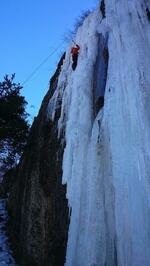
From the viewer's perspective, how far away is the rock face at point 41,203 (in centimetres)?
539

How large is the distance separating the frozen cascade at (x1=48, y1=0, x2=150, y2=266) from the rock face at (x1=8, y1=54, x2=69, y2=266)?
0.80 m

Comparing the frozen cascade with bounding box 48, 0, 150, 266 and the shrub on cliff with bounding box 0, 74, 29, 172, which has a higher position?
the shrub on cliff with bounding box 0, 74, 29, 172

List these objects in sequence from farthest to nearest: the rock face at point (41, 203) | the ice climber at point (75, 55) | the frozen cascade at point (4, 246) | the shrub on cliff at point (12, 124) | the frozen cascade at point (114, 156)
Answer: the shrub on cliff at point (12, 124) < the frozen cascade at point (4, 246) < the ice climber at point (75, 55) < the rock face at point (41, 203) < the frozen cascade at point (114, 156)

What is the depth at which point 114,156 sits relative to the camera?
3.87 metres

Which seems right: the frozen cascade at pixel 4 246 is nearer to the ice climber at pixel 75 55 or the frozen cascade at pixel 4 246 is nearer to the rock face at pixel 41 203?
the rock face at pixel 41 203

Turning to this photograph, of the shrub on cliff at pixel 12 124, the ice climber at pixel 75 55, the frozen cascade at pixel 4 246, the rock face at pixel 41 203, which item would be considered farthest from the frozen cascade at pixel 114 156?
the shrub on cliff at pixel 12 124

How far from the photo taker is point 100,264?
3.61 metres

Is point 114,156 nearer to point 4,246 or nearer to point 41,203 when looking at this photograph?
point 41,203

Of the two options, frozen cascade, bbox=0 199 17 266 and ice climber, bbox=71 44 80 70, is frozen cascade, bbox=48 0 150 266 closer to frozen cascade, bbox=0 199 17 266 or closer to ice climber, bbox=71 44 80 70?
ice climber, bbox=71 44 80 70

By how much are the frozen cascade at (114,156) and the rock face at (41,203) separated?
801 mm

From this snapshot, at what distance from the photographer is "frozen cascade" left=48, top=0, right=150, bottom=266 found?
3.37 meters

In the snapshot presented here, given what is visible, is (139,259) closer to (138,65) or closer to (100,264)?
(100,264)

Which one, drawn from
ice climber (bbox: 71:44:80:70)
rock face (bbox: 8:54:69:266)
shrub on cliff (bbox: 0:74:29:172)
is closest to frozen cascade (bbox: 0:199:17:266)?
rock face (bbox: 8:54:69:266)

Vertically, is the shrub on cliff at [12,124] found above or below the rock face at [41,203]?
above
